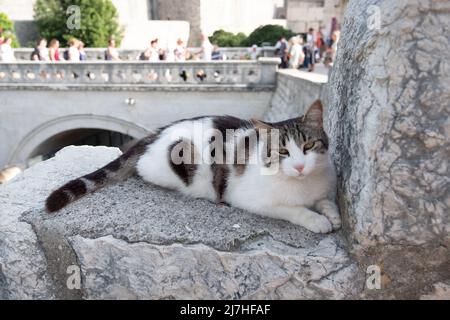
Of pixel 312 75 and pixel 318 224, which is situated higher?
pixel 318 224

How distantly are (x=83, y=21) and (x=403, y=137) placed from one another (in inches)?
787

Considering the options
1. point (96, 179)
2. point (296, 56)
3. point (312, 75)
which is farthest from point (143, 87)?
point (96, 179)

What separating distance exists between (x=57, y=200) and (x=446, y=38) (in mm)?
1737

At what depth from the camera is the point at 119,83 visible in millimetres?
12484

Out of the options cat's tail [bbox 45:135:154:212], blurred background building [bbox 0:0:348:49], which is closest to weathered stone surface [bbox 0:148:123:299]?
cat's tail [bbox 45:135:154:212]

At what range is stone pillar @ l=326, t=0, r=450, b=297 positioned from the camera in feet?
4.46

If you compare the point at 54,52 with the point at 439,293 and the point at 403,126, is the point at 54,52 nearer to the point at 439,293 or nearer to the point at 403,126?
the point at 403,126

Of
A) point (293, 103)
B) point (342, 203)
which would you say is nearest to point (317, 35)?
point (293, 103)

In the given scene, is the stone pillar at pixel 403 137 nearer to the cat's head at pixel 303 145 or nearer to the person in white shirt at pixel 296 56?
the cat's head at pixel 303 145

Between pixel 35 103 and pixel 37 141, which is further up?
pixel 35 103

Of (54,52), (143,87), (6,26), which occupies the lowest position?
(143,87)

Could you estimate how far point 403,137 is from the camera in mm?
1412
